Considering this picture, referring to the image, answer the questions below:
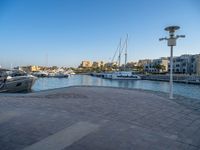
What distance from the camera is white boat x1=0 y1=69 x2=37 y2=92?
67.5 ft

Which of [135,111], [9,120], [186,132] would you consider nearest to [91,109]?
[135,111]

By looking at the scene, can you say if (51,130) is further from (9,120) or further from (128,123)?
(128,123)

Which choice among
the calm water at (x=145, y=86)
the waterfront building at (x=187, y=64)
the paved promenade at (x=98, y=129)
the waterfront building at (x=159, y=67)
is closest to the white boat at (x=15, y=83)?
the calm water at (x=145, y=86)

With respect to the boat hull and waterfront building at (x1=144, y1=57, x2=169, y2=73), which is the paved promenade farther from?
waterfront building at (x1=144, y1=57, x2=169, y2=73)

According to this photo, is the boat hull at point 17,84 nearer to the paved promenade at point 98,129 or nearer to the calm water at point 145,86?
the calm water at point 145,86

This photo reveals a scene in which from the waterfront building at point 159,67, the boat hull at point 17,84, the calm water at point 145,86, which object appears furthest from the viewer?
the waterfront building at point 159,67

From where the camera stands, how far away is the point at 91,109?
541 centimetres

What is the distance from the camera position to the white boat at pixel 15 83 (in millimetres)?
20562

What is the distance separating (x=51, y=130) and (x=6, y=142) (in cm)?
84

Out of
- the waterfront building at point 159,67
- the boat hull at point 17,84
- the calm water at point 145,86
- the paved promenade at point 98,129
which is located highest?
the waterfront building at point 159,67

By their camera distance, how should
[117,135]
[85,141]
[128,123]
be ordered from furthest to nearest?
1. [128,123]
2. [117,135]
3. [85,141]

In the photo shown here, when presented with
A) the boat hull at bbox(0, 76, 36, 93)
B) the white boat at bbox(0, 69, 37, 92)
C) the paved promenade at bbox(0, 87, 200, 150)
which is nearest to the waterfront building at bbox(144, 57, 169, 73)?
the boat hull at bbox(0, 76, 36, 93)

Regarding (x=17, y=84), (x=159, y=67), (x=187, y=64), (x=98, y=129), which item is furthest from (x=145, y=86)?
(x=159, y=67)

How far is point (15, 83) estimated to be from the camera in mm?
22594
